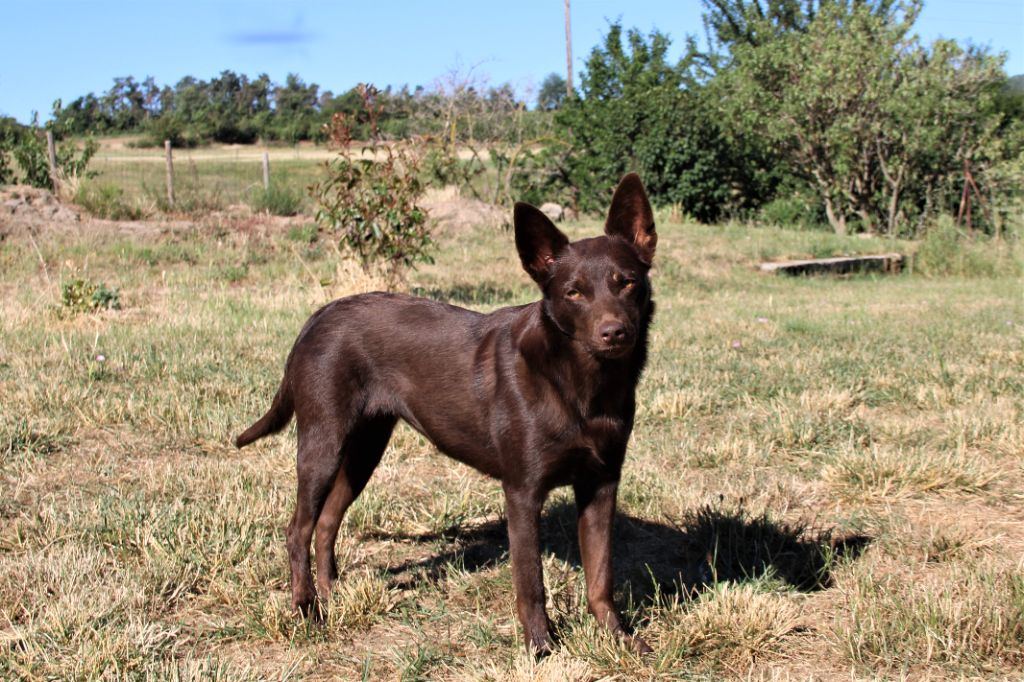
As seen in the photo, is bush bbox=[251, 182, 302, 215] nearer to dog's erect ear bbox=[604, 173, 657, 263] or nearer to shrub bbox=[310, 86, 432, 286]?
shrub bbox=[310, 86, 432, 286]

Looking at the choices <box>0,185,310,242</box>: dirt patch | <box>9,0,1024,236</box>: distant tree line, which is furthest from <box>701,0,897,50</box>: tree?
<box>0,185,310,242</box>: dirt patch

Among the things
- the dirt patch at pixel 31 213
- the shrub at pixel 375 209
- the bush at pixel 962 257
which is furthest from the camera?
the bush at pixel 962 257

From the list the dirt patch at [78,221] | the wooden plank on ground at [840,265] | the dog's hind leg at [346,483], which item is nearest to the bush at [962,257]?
the wooden plank on ground at [840,265]

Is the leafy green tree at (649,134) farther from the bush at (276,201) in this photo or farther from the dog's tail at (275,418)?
the dog's tail at (275,418)

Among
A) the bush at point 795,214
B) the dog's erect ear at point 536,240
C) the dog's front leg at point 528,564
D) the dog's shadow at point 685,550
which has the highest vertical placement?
the dog's erect ear at point 536,240

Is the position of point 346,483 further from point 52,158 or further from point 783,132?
point 783,132

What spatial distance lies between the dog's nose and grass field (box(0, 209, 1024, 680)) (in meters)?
0.97

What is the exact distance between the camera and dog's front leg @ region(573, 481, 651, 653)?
3.37 metres

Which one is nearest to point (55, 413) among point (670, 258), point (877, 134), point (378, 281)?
point (378, 281)

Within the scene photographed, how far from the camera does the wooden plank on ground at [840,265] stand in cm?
1523

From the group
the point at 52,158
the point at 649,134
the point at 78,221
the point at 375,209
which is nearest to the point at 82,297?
the point at 375,209

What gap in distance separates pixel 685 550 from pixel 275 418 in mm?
1776

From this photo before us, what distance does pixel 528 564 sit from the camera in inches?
128

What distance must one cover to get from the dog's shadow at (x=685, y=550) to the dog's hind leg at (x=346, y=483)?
31cm
